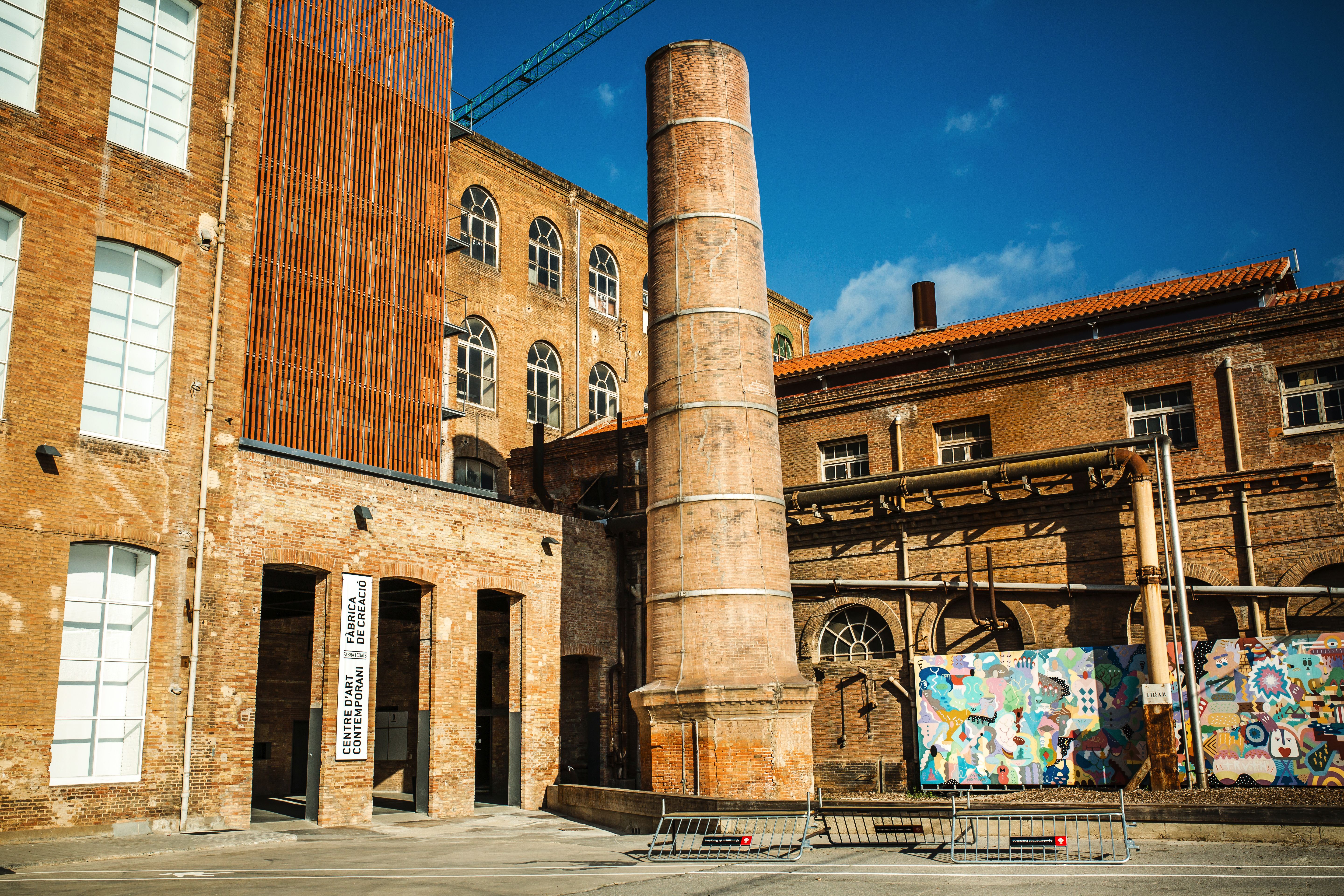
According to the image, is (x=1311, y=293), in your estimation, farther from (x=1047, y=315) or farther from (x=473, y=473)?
(x=473, y=473)

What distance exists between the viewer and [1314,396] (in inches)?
734

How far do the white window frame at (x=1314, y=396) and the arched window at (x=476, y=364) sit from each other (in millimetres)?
18938

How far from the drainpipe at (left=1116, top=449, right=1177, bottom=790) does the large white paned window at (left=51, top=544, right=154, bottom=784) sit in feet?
49.6

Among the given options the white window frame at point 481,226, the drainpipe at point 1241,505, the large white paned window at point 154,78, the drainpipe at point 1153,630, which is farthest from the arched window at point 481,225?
the drainpipe at point 1241,505

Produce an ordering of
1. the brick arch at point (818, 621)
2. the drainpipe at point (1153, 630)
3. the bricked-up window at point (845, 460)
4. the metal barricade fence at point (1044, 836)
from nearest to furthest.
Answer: the metal barricade fence at point (1044, 836) → the drainpipe at point (1153, 630) → the brick arch at point (818, 621) → the bricked-up window at point (845, 460)

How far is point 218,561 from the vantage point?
1557 cm

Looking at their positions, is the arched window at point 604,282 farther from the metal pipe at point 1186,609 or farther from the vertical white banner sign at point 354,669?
the metal pipe at point 1186,609

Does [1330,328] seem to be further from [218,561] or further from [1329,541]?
[218,561]

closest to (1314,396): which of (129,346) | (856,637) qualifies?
(856,637)

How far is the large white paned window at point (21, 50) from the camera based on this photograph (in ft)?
47.5

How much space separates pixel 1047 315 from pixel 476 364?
48.3ft

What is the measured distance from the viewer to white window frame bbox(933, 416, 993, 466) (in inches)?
863

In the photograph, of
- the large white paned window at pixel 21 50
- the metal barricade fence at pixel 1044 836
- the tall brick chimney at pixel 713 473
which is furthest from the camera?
the tall brick chimney at pixel 713 473

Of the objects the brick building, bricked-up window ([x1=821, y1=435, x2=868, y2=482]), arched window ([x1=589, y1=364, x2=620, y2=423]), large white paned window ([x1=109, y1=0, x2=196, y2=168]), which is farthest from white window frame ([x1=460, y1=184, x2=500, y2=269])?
large white paned window ([x1=109, y1=0, x2=196, y2=168])
